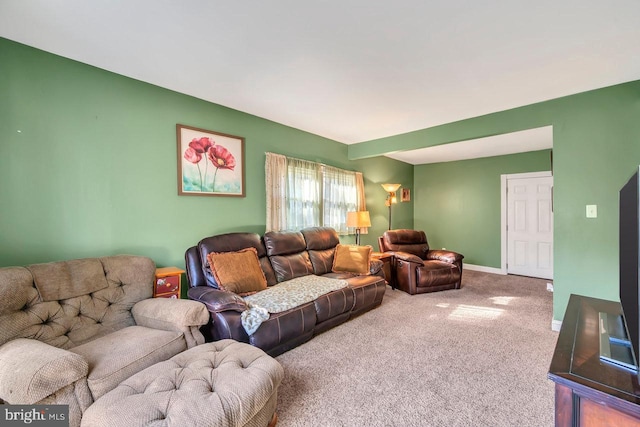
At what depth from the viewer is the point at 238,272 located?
8.39 feet

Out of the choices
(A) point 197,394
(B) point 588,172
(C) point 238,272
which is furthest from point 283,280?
(B) point 588,172

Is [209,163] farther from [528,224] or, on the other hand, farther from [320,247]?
[528,224]

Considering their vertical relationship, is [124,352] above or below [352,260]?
below

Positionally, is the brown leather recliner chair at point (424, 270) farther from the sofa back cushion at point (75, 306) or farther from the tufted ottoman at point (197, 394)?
the sofa back cushion at point (75, 306)

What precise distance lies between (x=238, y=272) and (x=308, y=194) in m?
1.78

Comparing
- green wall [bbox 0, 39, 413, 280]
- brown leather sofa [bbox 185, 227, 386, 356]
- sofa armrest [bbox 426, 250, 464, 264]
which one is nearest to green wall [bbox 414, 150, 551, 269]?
sofa armrest [bbox 426, 250, 464, 264]

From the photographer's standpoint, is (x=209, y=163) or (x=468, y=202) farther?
(x=468, y=202)

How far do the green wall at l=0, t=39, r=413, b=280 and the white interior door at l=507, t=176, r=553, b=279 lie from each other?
5250 mm

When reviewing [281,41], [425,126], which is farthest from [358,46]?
[425,126]

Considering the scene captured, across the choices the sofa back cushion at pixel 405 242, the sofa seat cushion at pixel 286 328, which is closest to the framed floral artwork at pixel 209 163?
the sofa seat cushion at pixel 286 328

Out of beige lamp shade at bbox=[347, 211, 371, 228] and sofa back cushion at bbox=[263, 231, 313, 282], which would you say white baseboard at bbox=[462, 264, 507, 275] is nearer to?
beige lamp shade at bbox=[347, 211, 371, 228]

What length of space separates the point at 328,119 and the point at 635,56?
2.75m

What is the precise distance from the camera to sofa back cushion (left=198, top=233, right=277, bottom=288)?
2514mm

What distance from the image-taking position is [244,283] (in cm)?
254
